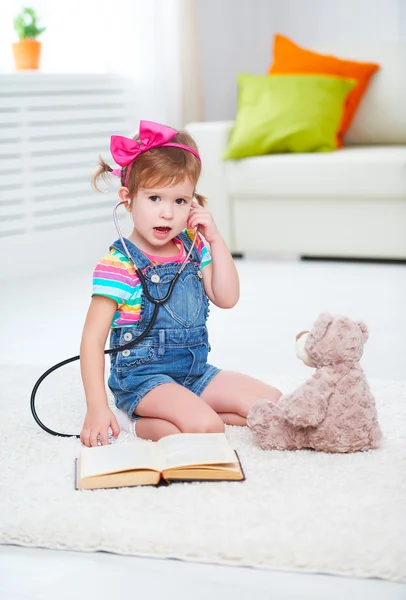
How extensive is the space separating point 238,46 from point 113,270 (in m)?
3.43

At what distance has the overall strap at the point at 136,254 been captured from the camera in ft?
4.94

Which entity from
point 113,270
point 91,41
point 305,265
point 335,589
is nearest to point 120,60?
point 91,41

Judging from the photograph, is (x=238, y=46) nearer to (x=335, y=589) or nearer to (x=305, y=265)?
(x=305, y=265)

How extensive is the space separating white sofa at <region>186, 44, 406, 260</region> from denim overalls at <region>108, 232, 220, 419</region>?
6.24 ft

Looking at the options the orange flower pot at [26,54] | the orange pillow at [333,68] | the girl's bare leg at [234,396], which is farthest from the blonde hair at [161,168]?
the orange pillow at [333,68]

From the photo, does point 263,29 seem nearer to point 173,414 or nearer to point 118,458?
point 173,414

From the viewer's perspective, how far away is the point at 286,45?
12.5 ft

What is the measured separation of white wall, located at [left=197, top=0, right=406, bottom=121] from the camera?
4.47m

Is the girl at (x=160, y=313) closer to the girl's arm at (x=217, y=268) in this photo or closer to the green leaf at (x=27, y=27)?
the girl's arm at (x=217, y=268)

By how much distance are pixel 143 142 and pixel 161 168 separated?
0.06m

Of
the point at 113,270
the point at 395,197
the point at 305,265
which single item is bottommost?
the point at 305,265

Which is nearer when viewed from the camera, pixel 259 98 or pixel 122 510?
pixel 122 510

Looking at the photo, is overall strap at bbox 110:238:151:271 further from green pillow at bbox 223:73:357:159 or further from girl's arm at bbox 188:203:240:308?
green pillow at bbox 223:73:357:159

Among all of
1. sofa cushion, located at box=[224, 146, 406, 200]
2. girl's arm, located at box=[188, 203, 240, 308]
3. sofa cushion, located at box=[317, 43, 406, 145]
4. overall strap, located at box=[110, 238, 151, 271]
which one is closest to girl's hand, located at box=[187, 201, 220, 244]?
girl's arm, located at box=[188, 203, 240, 308]
